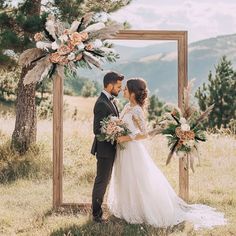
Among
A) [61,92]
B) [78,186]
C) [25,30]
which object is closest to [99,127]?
[61,92]

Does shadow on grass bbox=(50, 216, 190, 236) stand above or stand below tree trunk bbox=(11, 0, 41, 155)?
below

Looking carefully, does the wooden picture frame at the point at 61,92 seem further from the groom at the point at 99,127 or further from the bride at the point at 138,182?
the groom at the point at 99,127

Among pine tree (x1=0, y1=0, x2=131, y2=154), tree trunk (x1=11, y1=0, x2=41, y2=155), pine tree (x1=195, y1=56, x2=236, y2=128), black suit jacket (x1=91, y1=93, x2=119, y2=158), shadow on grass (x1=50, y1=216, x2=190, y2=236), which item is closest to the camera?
shadow on grass (x1=50, y1=216, x2=190, y2=236)

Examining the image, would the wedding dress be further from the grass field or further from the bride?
the grass field

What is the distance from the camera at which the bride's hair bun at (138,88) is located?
6.16 meters

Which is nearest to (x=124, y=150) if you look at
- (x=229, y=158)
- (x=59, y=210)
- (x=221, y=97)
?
(x=59, y=210)

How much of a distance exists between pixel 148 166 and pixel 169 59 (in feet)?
511

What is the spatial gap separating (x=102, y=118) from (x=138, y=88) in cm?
51

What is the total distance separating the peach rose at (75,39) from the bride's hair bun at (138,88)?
0.71 meters

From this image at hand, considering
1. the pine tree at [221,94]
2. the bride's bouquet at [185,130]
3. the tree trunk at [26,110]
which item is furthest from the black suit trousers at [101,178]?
the pine tree at [221,94]

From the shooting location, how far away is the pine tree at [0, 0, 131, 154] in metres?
9.54

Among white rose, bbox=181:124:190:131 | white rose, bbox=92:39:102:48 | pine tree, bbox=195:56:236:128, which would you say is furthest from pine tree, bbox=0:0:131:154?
pine tree, bbox=195:56:236:128

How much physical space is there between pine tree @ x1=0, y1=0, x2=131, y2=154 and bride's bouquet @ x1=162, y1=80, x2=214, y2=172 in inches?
150

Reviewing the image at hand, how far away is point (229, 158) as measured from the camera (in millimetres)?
9961
